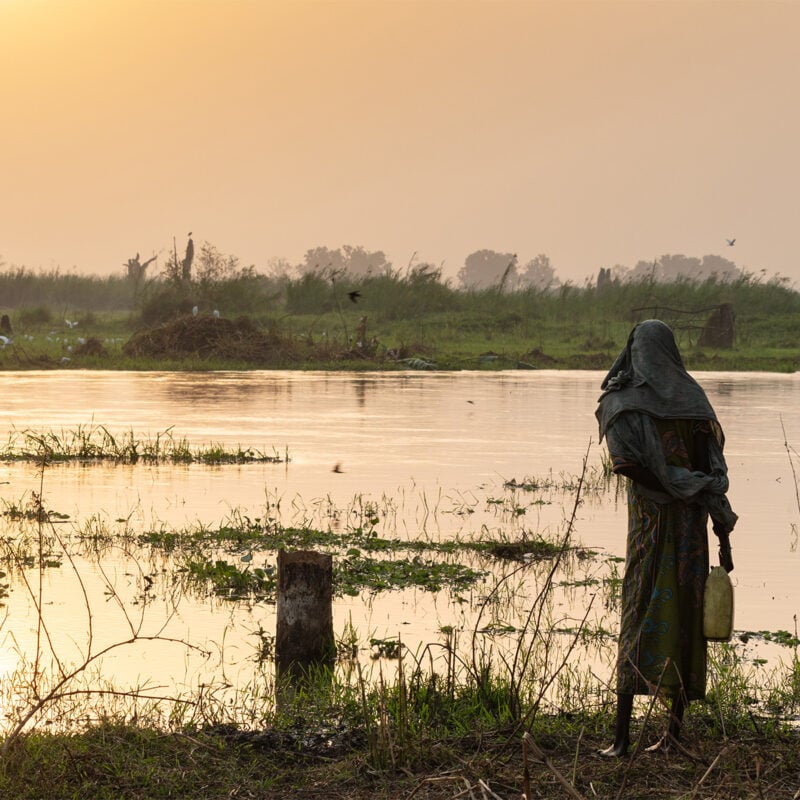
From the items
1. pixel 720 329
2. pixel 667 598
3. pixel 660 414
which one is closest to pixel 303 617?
pixel 667 598

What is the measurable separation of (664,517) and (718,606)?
421 millimetres

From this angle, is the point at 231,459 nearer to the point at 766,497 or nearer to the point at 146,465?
the point at 146,465

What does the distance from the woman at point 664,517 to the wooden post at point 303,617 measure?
6.35 feet

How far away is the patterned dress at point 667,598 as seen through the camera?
18.5 feet

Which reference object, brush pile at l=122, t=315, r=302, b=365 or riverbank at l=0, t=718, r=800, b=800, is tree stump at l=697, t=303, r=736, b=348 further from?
riverbank at l=0, t=718, r=800, b=800

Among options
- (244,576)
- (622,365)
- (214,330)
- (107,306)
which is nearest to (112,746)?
(622,365)

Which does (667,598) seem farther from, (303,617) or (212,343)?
(212,343)

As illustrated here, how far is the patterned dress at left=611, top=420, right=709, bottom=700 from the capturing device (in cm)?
564

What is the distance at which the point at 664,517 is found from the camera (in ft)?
18.7

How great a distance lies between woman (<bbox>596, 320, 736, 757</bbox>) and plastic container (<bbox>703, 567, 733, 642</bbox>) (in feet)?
0.30

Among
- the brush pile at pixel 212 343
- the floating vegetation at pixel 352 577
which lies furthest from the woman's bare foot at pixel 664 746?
the brush pile at pixel 212 343

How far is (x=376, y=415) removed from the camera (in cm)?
2272

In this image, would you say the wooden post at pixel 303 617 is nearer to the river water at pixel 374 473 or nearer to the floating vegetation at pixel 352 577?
the river water at pixel 374 473

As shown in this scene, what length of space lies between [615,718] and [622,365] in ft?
5.21
